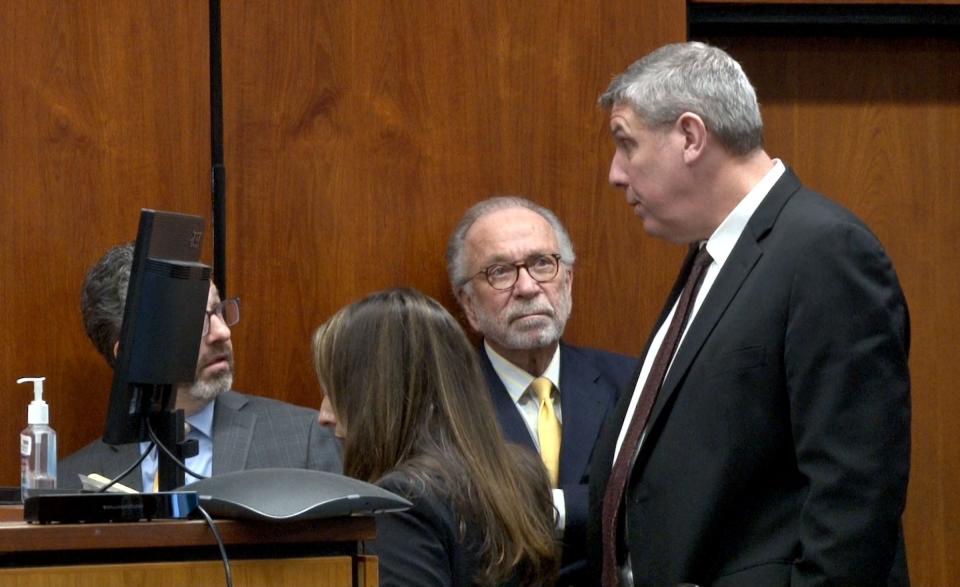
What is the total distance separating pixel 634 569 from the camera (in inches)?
97.7

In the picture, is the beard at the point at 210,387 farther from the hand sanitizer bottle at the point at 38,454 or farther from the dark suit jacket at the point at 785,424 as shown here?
the dark suit jacket at the point at 785,424

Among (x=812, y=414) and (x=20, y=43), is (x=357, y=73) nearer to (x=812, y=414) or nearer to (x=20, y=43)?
(x=20, y=43)

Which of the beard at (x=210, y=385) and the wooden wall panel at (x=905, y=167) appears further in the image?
the wooden wall panel at (x=905, y=167)

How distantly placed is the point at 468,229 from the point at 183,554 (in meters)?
2.33

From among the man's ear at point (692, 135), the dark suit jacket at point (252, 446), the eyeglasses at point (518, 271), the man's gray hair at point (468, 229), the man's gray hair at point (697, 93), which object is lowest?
the dark suit jacket at point (252, 446)

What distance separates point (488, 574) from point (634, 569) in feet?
0.82

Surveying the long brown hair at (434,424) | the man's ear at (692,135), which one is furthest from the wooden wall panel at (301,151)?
the man's ear at (692,135)

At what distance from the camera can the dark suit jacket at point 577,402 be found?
3.56 metres

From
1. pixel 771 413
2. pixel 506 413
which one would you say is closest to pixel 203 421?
pixel 506 413

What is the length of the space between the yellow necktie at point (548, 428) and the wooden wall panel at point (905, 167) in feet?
3.65

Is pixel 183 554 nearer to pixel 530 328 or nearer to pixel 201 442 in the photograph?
pixel 201 442

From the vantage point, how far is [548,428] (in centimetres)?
364

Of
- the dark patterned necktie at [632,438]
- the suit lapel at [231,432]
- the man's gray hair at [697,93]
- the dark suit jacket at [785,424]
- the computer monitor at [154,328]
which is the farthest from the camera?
the suit lapel at [231,432]

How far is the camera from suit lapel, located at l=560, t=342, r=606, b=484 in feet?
11.7
